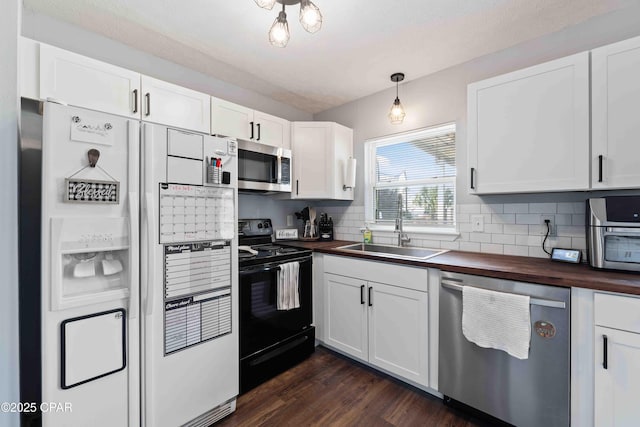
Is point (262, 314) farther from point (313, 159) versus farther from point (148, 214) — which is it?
point (313, 159)

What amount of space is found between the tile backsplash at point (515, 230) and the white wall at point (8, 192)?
2507 mm

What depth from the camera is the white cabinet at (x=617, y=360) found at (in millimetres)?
1249

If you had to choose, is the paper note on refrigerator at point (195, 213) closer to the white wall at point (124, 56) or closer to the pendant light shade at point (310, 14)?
the pendant light shade at point (310, 14)

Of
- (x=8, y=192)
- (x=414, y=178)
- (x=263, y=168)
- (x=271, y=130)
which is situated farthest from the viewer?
(x=414, y=178)

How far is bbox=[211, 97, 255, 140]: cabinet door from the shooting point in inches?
88.1

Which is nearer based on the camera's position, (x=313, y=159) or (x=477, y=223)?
(x=477, y=223)

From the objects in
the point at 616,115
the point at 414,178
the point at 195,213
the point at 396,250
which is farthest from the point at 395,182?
the point at 195,213

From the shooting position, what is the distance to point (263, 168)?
8.39 ft

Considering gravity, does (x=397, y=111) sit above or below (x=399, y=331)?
above

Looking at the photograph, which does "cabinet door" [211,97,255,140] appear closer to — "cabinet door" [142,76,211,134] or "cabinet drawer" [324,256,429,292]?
"cabinet door" [142,76,211,134]

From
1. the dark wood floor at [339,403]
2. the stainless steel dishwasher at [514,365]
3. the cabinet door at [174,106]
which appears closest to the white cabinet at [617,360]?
the stainless steel dishwasher at [514,365]

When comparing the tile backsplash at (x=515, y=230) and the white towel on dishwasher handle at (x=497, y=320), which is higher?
the tile backsplash at (x=515, y=230)

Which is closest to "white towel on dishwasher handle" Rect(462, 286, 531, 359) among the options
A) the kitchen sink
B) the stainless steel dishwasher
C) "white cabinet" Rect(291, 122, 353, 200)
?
the stainless steel dishwasher

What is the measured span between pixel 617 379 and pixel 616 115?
1.31 meters
